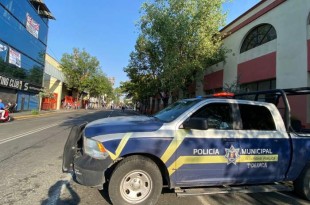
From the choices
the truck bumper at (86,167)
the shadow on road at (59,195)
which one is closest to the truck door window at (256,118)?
the truck bumper at (86,167)

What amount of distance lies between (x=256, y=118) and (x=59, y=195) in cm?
381

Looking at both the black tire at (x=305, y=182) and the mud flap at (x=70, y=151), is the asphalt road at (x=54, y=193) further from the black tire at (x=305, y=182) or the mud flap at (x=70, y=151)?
the mud flap at (x=70, y=151)

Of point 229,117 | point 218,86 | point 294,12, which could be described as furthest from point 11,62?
point 229,117

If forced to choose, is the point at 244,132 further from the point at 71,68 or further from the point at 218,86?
the point at 71,68

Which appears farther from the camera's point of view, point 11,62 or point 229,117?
point 11,62

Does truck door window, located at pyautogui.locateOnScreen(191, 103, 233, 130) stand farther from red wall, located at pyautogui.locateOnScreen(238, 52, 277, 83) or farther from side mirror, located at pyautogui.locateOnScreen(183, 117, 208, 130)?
red wall, located at pyautogui.locateOnScreen(238, 52, 277, 83)

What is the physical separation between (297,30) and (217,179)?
13.1m

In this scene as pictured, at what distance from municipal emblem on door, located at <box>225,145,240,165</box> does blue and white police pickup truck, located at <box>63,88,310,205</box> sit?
17 millimetres

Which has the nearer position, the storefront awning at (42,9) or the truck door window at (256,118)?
the truck door window at (256,118)

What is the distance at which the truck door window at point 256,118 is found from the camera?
232 inches

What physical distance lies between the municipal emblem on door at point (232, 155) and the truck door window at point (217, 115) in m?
0.40

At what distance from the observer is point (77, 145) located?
546cm

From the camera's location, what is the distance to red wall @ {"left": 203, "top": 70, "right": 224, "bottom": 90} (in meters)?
24.8

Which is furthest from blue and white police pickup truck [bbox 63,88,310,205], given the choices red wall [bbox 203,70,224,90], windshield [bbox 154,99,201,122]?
red wall [bbox 203,70,224,90]
